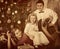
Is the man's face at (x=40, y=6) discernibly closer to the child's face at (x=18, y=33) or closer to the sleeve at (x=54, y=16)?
the sleeve at (x=54, y=16)

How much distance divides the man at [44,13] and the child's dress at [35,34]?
0.13 m

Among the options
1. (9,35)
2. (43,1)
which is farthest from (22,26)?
(43,1)

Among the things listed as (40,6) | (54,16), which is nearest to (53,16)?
(54,16)

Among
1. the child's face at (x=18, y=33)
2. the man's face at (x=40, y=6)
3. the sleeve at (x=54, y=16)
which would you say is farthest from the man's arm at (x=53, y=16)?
the child's face at (x=18, y=33)

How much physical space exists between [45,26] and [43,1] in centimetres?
28

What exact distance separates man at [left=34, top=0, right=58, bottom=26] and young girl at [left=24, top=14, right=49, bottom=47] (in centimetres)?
6

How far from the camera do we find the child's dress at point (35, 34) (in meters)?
2.42

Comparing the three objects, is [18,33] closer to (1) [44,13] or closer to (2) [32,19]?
(2) [32,19]

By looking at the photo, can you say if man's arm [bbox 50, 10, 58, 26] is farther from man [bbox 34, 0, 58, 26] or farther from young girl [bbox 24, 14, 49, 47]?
young girl [bbox 24, 14, 49, 47]

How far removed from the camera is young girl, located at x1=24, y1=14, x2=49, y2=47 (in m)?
2.42

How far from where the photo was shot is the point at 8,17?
250cm

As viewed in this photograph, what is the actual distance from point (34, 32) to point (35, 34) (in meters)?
0.03

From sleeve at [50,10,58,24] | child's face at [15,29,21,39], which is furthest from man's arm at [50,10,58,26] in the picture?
child's face at [15,29,21,39]

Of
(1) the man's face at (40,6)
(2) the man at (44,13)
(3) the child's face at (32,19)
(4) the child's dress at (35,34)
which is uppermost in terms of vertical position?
(1) the man's face at (40,6)
